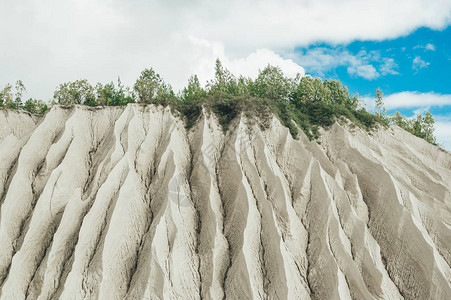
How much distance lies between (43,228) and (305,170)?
46.0 feet

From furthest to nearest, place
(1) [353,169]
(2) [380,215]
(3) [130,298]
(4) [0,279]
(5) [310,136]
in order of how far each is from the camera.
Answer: (5) [310,136] < (1) [353,169] < (2) [380,215] < (4) [0,279] < (3) [130,298]

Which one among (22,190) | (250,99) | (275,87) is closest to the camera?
(22,190)

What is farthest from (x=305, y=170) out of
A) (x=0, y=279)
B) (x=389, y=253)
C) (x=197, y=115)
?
(x=0, y=279)

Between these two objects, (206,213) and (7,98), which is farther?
(7,98)

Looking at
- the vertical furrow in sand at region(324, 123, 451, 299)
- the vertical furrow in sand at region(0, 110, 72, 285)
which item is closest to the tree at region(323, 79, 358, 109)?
the vertical furrow in sand at region(324, 123, 451, 299)

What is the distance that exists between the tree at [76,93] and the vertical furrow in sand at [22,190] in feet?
17.2

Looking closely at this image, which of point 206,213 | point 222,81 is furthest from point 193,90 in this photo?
point 206,213

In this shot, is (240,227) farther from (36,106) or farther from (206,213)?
(36,106)

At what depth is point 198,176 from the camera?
66.0 feet

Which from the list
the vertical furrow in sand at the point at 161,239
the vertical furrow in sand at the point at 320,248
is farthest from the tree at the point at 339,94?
the vertical furrow in sand at the point at 161,239

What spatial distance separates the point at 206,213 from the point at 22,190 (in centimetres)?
989

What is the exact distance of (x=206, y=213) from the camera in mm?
18203

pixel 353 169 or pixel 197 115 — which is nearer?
pixel 353 169

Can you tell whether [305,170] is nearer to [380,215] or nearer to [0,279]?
[380,215]
